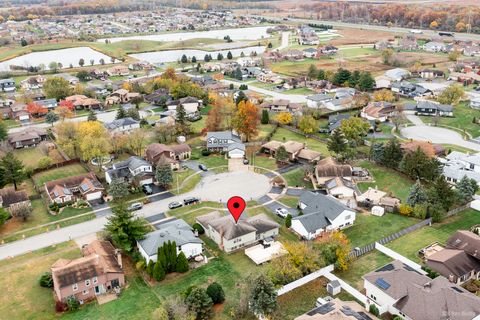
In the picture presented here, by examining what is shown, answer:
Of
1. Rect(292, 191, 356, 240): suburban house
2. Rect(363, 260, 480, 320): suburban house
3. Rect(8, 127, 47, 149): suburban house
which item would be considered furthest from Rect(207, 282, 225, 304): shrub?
Rect(8, 127, 47, 149): suburban house

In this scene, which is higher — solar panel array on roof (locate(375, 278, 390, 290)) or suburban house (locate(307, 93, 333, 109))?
suburban house (locate(307, 93, 333, 109))

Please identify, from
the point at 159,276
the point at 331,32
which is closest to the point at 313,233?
the point at 159,276

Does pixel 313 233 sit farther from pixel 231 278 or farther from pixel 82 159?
pixel 82 159

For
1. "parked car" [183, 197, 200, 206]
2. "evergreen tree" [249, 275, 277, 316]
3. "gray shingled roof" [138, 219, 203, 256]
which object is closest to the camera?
"evergreen tree" [249, 275, 277, 316]

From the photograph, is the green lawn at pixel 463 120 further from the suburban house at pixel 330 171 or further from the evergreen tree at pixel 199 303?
the evergreen tree at pixel 199 303

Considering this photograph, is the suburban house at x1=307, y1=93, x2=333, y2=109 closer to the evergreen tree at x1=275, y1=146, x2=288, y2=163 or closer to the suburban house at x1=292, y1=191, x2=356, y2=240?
the evergreen tree at x1=275, y1=146, x2=288, y2=163

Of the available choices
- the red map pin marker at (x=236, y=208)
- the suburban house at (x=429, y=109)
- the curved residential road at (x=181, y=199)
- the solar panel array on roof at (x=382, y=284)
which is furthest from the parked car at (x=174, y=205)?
the suburban house at (x=429, y=109)
